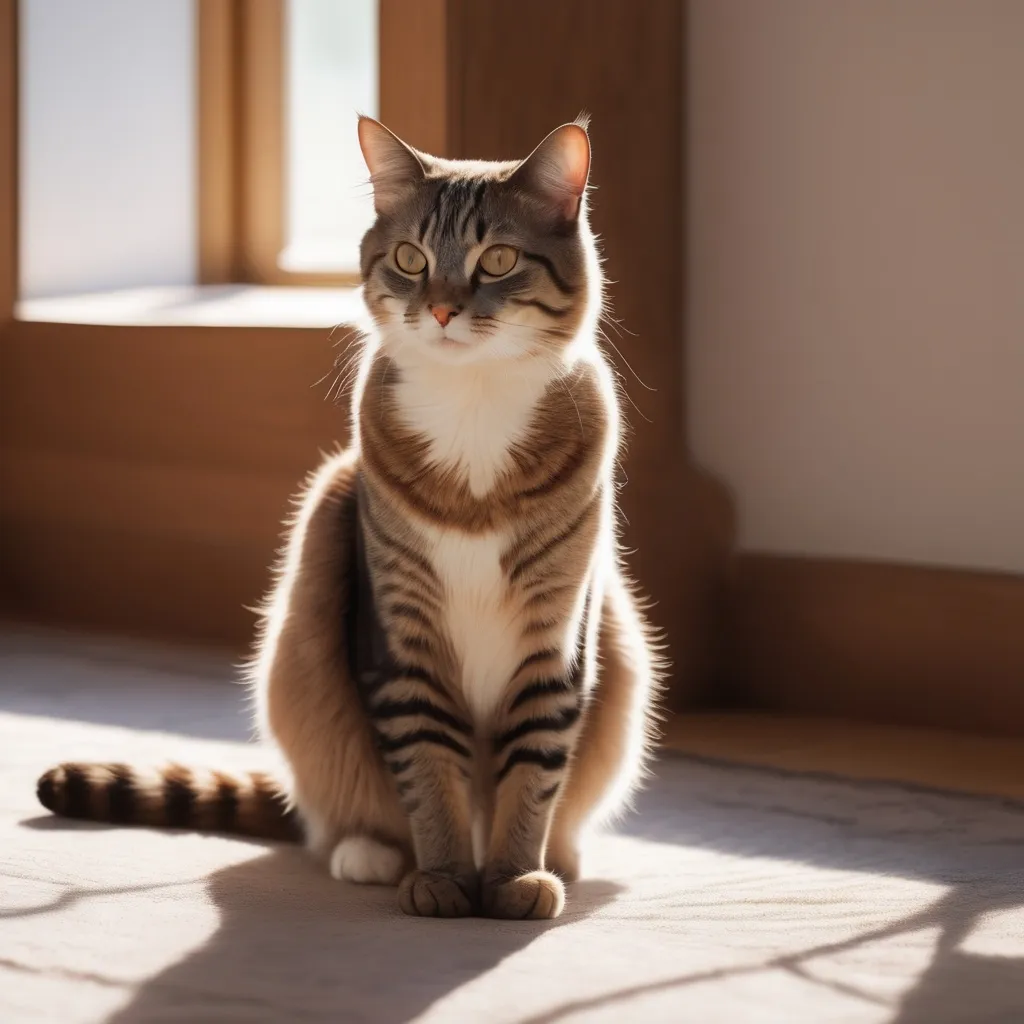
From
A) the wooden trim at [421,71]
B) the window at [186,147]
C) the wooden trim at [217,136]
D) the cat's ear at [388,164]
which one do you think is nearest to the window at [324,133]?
the window at [186,147]

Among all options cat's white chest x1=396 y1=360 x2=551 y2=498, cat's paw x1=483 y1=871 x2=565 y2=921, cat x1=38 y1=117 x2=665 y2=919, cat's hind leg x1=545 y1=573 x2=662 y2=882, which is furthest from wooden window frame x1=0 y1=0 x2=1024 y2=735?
cat's paw x1=483 y1=871 x2=565 y2=921

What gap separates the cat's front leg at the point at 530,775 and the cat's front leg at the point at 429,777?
0.11 ft

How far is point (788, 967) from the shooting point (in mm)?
1602

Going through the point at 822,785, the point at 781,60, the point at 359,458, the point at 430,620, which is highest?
the point at 781,60

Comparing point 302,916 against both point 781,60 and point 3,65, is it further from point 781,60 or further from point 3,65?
point 3,65

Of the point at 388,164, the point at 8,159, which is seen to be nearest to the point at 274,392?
the point at 8,159

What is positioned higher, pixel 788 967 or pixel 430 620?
pixel 430 620

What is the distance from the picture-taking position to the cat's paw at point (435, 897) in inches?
70.1

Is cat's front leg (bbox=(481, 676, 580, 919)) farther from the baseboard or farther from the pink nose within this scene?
the baseboard

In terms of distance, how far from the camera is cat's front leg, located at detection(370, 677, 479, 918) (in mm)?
1837

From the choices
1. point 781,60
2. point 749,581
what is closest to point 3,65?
point 781,60

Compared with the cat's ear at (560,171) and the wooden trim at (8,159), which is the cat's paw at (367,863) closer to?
the cat's ear at (560,171)

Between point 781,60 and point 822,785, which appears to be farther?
point 781,60

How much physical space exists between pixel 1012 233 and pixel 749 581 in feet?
2.43
